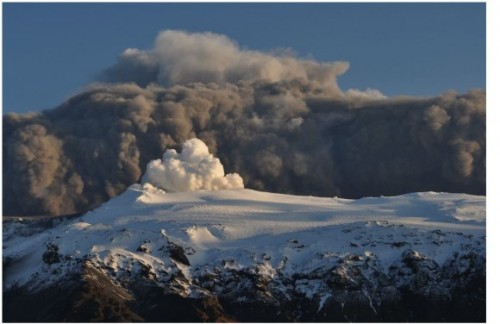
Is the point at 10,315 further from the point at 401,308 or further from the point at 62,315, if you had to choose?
the point at 401,308

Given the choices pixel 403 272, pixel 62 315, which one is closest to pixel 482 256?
pixel 403 272

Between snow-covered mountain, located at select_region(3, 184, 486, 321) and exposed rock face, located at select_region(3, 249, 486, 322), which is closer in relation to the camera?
exposed rock face, located at select_region(3, 249, 486, 322)

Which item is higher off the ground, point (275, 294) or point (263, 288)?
point (263, 288)

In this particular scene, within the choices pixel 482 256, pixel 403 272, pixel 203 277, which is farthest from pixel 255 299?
pixel 482 256

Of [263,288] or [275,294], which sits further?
[263,288]

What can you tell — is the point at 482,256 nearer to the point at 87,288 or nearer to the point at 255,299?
the point at 255,299

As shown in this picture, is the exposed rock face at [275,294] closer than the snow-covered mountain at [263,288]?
Yes

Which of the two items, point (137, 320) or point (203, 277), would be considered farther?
point (203, 277)
